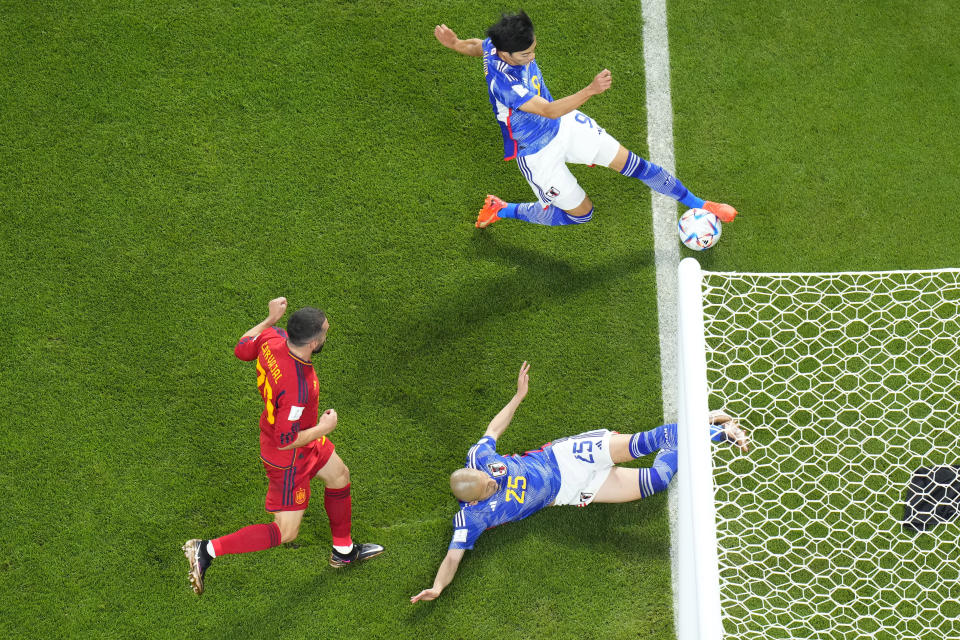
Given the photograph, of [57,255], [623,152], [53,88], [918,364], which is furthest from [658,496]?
[53,88]

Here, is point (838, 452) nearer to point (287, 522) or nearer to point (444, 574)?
point (444, 574)

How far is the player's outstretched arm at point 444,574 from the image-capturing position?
14.7 ft

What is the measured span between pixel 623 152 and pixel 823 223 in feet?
4.82

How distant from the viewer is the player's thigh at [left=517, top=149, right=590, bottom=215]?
4.55 meters

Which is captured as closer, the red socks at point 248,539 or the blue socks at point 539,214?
the red socks at point 248,539

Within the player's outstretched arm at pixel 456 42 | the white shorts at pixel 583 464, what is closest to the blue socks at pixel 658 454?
the white shorts at pixel 583 464

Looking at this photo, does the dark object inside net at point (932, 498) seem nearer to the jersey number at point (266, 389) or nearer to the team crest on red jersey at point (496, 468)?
the team crest on red jersey at point (496, 468)

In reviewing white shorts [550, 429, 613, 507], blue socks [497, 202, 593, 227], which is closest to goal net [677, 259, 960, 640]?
white shorts [550, 429, 613, 507]

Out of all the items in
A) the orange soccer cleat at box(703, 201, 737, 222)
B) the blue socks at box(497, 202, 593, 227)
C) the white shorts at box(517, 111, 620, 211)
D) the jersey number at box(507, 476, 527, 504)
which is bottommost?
the jersey number at box(507, 476, 527, 504)

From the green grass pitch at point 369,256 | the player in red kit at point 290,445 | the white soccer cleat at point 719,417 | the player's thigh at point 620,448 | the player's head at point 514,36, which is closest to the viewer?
the player in red kit at point 290,445

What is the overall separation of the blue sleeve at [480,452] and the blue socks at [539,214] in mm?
1433

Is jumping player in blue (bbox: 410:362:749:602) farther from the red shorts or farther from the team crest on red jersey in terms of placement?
the red shorts

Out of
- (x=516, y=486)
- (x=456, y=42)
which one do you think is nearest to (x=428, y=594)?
(x=516, y=486)

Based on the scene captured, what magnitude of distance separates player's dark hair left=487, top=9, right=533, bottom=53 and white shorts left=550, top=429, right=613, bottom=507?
2.11 meters
